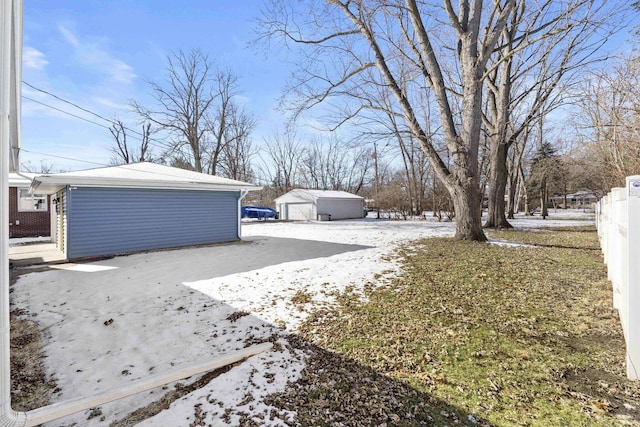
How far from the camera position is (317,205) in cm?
2522

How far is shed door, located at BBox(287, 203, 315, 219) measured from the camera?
2573 centimetres

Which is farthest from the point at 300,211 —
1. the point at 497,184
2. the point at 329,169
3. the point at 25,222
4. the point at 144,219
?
the point at 144,219

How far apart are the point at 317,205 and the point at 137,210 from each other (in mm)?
16893

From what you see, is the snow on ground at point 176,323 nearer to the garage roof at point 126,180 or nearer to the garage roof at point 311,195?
the garage roof at point 126,180

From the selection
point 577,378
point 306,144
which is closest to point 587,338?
point 577,378

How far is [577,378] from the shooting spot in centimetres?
239

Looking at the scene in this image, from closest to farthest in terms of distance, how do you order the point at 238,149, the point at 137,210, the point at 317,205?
the point at 137,210 → the point at 317,205 → the point at 238,149

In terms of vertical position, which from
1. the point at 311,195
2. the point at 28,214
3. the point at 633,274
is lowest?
the point at 633,274

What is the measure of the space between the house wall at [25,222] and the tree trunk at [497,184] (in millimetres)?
21401

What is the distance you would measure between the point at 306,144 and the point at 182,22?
29.2m

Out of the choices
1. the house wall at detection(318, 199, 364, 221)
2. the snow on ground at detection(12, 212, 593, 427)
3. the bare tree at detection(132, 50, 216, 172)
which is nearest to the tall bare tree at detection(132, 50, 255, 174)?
the bare tree at detection(132, 50, 216, 172)

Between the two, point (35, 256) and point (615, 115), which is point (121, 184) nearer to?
point (35, 256)

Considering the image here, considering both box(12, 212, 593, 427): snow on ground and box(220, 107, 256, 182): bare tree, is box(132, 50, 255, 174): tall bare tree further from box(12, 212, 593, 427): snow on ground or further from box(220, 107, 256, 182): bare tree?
box(12, 212, 593, 427): snow on ground

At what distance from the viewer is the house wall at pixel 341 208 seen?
25.6 m
